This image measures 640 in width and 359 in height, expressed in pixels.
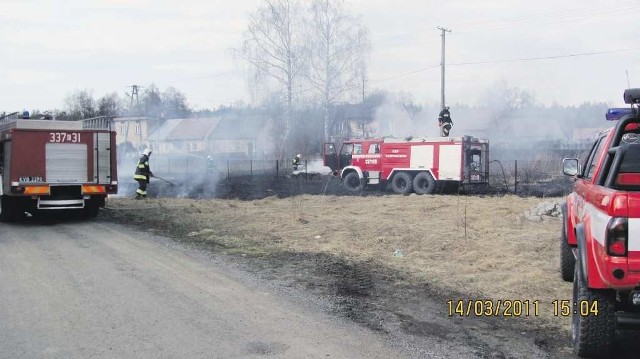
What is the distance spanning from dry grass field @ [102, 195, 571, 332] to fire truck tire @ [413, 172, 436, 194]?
533cm

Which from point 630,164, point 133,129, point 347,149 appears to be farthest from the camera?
point 133,129

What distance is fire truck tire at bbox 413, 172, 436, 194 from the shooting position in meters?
21.7

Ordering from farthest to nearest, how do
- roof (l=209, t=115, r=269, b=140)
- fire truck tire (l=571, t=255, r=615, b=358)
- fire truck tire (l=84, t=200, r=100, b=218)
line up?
roof (l=209, t=115, r=269, b=140) < fire truck tire (l=84, t=200, r=100, b=218) < fire truck tire (l=571, t=255, r=615, b=358)

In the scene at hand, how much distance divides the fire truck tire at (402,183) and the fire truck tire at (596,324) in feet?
59.7

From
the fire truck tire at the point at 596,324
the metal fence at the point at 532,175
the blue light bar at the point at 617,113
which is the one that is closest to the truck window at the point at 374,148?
the metal fence at the point at 532,175

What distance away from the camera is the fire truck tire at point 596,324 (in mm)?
3852

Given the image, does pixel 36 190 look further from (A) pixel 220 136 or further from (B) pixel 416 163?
(A) pixel 220 136

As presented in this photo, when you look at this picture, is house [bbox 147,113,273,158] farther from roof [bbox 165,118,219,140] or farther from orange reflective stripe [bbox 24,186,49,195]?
orange reflective stripe [bbox 24,186,49,195]

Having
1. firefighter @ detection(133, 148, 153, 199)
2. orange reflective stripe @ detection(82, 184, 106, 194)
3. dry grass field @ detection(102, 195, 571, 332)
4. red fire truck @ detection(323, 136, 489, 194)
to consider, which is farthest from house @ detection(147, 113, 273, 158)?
orange reflective stripe @ detection(82, 184, 106, 194)

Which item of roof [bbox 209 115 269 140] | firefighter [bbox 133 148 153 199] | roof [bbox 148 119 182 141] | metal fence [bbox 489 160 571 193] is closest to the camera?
firefighter [bbox 133 148 153 199]

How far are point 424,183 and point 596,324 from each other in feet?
60.2

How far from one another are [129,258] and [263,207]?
704cm

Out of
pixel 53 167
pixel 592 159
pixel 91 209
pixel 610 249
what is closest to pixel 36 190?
pixel 53 167

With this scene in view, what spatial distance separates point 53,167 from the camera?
494 inches
